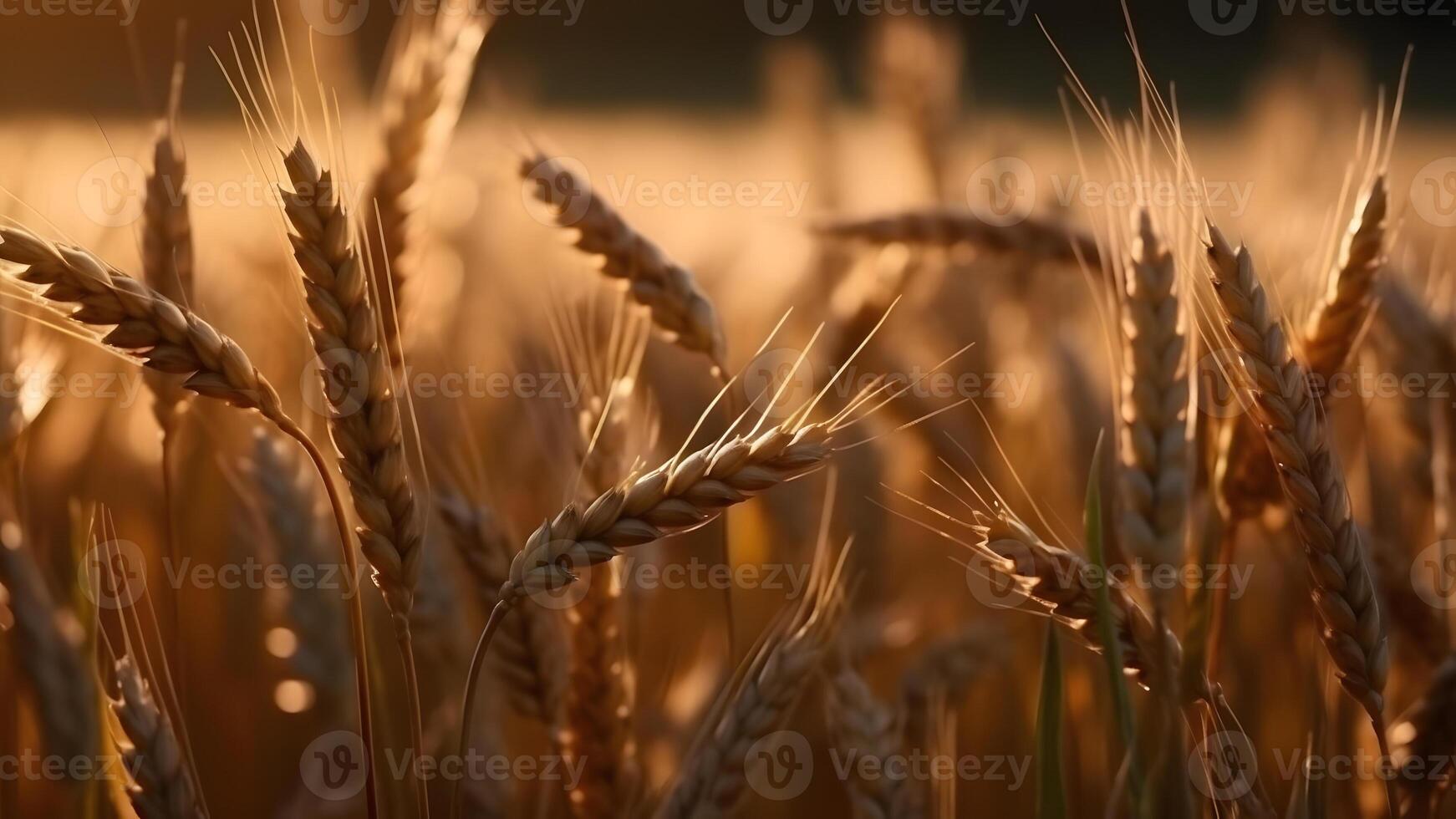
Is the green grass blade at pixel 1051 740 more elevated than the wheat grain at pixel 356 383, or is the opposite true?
the wheat grain at pixel 356 383

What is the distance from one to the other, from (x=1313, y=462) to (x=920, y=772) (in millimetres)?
764

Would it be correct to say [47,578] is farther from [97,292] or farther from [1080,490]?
[1080,490]

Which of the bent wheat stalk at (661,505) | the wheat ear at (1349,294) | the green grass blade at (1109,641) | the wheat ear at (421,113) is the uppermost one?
the wheat ear at (421,113)

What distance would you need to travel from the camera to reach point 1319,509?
99 centimetres

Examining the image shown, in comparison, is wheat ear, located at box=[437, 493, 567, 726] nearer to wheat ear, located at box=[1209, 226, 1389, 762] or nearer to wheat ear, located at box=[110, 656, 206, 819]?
wheat ear, located at box=[110, 656, 206, 819]

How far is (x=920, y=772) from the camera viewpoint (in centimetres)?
153

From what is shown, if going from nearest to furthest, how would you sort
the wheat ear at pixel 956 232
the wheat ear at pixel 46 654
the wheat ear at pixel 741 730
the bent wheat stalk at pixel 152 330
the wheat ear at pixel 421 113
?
the bent wheat stalk at pixel 152 330
the wheat ear at pixel 741 730
the wheat ear at pixel 46 654
the wheat ear at pixel 421 113
the wheat ear at pixel 956 232

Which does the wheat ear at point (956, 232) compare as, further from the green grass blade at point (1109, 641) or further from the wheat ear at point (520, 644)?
the green grass blade at point (1109, 641)

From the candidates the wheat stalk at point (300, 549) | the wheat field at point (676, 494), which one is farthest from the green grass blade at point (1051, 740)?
the wheat stalk at point (300, 549)

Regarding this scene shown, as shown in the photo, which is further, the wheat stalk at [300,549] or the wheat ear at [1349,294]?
the wheat stalk at [300,549]

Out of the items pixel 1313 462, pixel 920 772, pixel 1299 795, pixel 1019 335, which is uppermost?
pixel 1019 335

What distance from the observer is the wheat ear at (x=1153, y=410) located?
1.02 meters

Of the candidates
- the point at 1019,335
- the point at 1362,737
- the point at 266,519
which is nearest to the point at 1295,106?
the point at 1019,335

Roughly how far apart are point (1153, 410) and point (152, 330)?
2.99 ft
